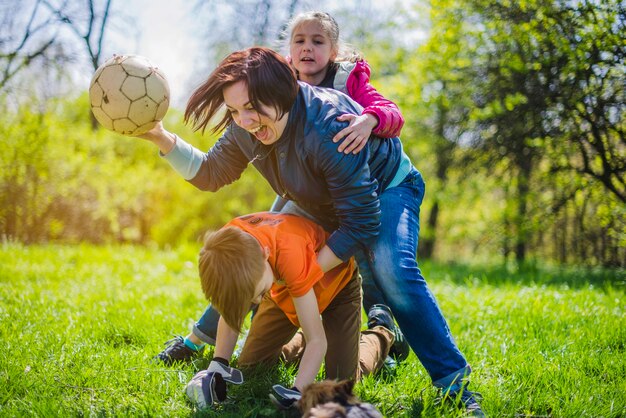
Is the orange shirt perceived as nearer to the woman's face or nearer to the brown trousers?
the brown trousers

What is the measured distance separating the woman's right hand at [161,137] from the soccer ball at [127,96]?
0.05m

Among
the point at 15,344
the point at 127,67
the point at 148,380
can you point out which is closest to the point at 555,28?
the point at 127,67

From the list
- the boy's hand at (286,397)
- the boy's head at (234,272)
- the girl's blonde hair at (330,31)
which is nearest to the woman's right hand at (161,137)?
the boy's head at (234,272)

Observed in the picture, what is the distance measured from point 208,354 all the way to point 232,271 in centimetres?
108

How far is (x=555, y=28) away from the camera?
193 inches

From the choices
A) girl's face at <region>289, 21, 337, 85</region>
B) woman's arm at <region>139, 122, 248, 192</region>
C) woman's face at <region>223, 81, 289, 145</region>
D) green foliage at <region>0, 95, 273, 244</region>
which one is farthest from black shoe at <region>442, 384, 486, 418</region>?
green foliage at <region>0, 95, 273, 244</region>

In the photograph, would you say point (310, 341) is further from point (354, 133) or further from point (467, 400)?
point (354, 133)

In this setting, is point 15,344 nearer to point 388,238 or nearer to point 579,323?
point 388,238

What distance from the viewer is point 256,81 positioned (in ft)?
7.58

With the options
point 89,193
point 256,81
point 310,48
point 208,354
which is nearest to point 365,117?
point 256,81

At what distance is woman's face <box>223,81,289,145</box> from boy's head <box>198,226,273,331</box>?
489 mm

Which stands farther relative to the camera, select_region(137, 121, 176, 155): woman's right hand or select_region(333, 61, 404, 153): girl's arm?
select_region(137, 121, 176, 155): woman's right hand

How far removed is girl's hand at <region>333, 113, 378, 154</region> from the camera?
236 centimetres

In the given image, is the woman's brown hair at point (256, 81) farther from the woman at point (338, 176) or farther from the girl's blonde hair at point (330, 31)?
the girl's blonde hair at point (330, 31)
